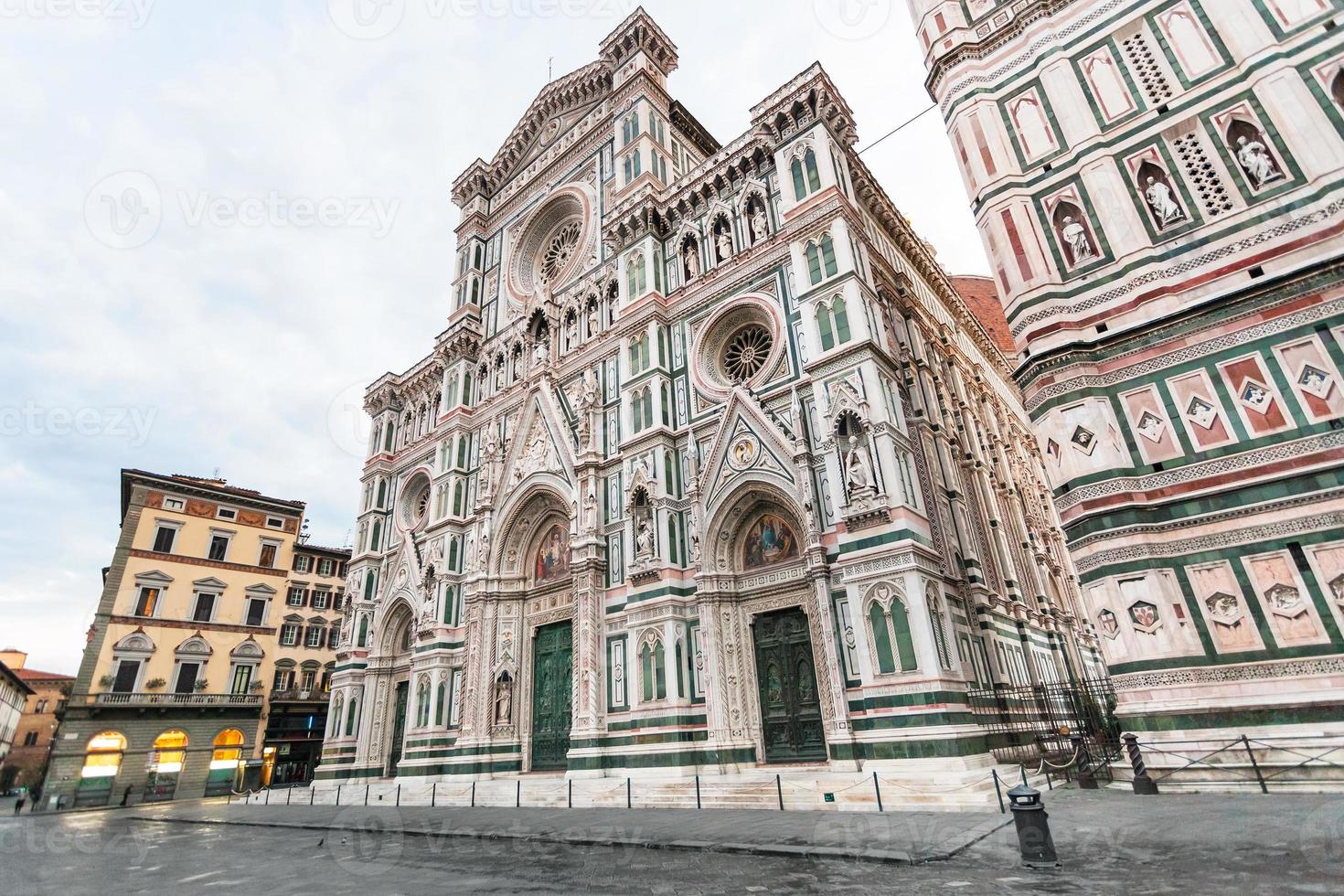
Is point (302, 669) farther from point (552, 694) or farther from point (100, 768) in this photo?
point (552, 694)

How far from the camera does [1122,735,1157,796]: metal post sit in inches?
396

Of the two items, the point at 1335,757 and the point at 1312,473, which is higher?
the point at 1312,473

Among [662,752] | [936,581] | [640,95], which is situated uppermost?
[640,95]

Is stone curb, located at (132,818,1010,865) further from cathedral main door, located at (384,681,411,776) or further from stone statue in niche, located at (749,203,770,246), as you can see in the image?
stone statue in niche, located at (749,203,770,246)

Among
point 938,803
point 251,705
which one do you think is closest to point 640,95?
point 938,803

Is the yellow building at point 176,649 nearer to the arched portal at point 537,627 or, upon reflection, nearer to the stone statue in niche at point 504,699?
the stone statue in niche at point 504,699

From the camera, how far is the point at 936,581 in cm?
1417

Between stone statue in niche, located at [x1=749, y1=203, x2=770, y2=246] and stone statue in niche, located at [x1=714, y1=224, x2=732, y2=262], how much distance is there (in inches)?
33.7

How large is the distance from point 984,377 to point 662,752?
22.0 m

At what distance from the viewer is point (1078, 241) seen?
43.5ft

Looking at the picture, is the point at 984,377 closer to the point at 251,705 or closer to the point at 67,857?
the point at 67,857

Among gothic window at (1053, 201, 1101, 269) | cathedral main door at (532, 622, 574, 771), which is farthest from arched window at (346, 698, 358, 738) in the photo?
gothic window at (1053, 201, 1101, 269)

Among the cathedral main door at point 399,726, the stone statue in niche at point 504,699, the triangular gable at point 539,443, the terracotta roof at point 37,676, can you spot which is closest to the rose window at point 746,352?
the triangular gable at point 539,443

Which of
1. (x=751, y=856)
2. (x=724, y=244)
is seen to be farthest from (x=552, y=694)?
(x=724, y=244)
